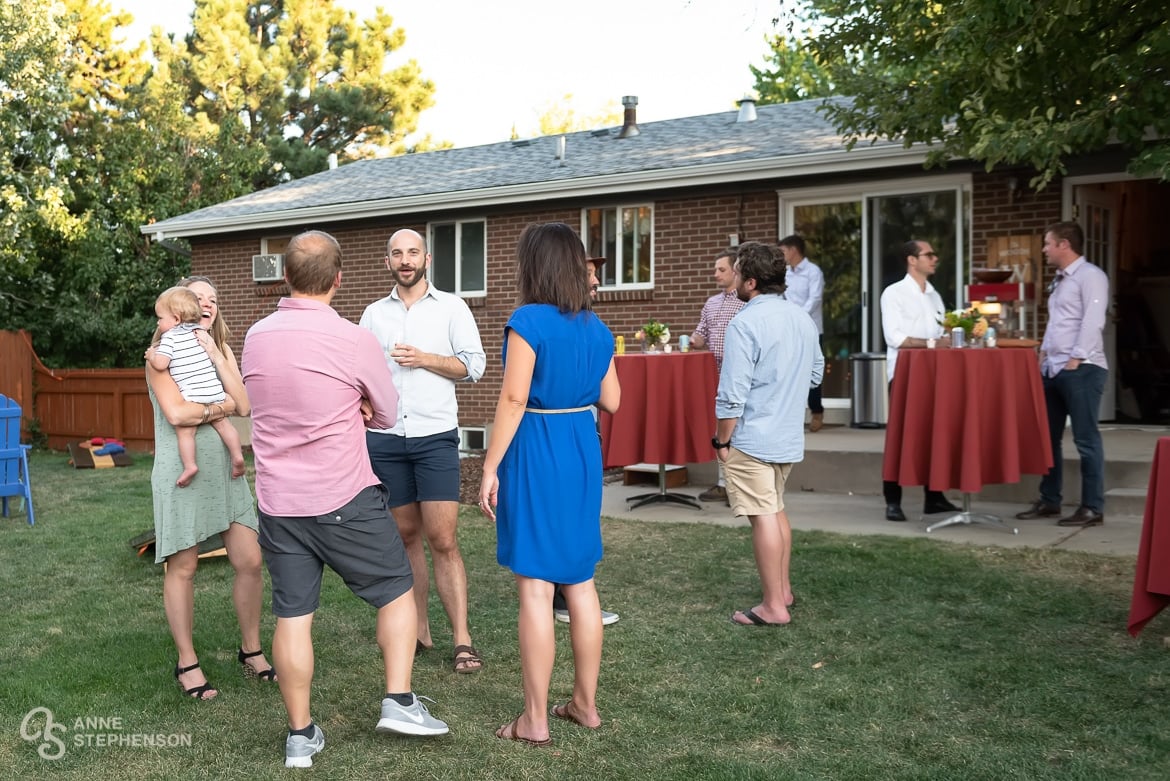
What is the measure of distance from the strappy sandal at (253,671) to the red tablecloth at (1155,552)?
3.85 m

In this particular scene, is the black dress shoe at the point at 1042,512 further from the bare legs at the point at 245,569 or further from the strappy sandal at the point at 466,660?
the bare legs at the point at 245,569

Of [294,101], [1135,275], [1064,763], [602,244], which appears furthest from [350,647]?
[294,101]

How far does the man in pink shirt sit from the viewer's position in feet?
12.3

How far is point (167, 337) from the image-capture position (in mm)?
4629

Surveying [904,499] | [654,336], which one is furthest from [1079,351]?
[654,336]

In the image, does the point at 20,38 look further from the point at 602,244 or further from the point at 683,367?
the point at 683,367

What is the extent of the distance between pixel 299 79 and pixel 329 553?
107 feet

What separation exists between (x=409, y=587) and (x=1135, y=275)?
11.1m

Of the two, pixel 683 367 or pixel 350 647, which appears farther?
pixel 683 367

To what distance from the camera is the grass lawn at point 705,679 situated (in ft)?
12.9

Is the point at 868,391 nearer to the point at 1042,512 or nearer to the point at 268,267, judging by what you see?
the point at 1042,512

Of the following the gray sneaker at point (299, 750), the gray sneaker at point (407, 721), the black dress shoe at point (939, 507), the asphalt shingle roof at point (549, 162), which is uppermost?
the asphalt shingle roof at point (549, 162)

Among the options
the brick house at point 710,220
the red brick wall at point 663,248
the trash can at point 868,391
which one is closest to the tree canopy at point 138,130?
the brick house at point 710,220


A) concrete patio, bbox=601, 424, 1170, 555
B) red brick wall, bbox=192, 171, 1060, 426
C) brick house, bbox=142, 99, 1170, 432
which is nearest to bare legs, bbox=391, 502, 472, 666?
concrete patio, bbox=601, 424, 1170, 555
